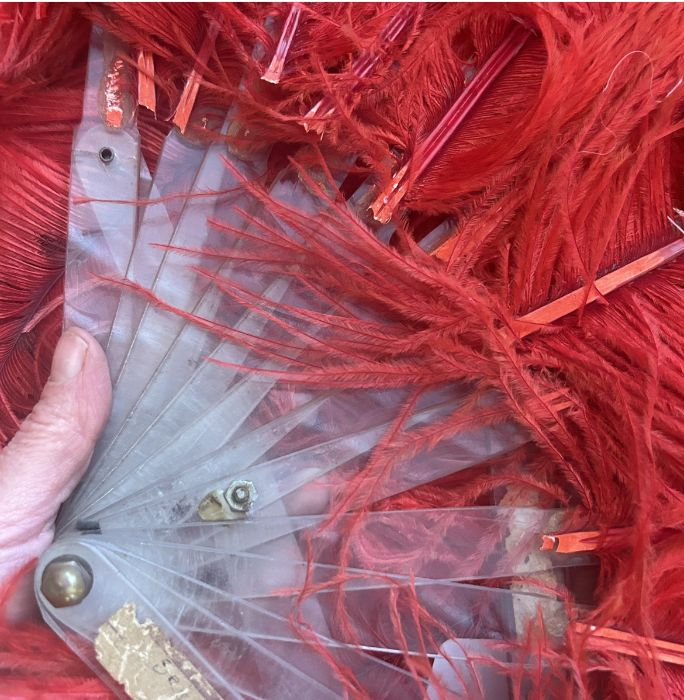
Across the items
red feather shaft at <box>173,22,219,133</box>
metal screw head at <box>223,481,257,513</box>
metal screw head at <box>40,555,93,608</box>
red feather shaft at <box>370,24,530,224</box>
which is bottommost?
metal screw head at <box>40,555,93,608</box>

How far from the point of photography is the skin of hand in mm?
655

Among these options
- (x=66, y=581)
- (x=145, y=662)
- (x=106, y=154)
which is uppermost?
(x=106, y=154)

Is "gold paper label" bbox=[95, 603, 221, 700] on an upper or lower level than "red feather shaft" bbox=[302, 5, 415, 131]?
lower

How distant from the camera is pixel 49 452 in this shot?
2.15 feet

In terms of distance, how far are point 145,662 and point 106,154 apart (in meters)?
0.56

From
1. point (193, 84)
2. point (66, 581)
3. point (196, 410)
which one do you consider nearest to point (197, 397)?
point (196, 410)

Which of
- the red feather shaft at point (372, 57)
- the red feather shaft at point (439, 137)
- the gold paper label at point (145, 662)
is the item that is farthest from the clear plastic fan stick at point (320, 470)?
the red feather shaft at point (372, 57)

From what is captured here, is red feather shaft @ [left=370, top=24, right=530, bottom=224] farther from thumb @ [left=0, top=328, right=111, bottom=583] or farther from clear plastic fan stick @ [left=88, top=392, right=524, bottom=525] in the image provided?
thumb @ [left=0, top=328, right=111, bottom=583]

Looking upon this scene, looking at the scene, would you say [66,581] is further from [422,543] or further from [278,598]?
[422,543]

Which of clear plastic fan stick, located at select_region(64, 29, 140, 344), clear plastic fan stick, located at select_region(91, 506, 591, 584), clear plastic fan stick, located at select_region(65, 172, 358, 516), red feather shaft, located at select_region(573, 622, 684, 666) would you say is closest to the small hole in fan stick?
clear plastic fan stick, located at select_region(64, 29, 140, 344)

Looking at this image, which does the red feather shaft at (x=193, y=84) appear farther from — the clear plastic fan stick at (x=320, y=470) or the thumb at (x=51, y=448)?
the clear plastic fan stick at (x=320, y=470)

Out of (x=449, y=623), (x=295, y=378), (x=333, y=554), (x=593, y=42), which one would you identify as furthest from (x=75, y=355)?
(x=593, y=42)

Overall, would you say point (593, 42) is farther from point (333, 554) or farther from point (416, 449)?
point (333, 554)

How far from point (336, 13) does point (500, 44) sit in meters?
0.18
